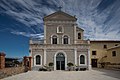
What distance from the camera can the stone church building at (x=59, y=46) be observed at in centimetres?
3128

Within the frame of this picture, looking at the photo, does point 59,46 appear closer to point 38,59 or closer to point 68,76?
point 38,59

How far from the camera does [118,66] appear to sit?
31.5 meters

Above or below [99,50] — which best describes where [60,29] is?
above

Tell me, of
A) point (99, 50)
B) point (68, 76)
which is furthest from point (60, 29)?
point (68, 76)

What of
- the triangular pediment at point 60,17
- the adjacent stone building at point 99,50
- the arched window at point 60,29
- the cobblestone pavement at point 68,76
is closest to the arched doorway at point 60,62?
the arched window at point 60,29

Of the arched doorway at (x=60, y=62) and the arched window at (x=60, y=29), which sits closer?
the arched doorway at (x=60, y=62)

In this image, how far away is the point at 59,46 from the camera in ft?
104

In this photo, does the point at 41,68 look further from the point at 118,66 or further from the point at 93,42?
the point at 93,42

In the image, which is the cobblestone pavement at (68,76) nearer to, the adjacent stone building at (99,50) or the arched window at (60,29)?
the arched window at (60,29)

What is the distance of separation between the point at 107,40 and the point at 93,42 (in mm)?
3245

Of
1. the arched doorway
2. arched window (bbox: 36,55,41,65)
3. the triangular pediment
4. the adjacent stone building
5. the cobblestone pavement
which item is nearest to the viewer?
the cobblestone pavement

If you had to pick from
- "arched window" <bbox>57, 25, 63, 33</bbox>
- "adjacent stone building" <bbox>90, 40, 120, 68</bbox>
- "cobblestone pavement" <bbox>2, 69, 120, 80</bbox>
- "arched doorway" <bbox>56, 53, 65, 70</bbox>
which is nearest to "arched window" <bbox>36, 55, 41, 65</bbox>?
"arched doorway" <bbox>56, 53, 65, 70</bbox>

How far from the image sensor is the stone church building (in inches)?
1232

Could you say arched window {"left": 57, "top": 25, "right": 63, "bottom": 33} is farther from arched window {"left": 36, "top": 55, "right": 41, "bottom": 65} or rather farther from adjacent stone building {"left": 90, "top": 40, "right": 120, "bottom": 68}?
adjacent stone building {"left": 90, "top": 40, "right": 120, "bottom": 68}
